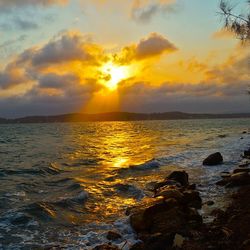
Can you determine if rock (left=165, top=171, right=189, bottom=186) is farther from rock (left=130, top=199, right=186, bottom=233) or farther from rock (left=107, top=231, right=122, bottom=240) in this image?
rock (left=107, top=231, right=122, bottom=240)

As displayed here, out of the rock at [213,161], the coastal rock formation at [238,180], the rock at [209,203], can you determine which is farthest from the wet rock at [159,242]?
the rock at [213,161]

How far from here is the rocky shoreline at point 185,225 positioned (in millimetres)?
11148

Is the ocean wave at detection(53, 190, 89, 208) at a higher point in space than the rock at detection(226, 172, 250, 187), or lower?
lower

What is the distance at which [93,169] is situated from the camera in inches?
1237

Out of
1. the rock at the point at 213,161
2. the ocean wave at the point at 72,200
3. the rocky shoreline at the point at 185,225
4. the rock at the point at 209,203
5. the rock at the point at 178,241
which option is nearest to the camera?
the rocky shoreline at the point at 185,225

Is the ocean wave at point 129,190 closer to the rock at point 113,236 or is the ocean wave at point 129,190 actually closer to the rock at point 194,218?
the rock at point 194,218

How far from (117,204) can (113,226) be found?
12.2 ft

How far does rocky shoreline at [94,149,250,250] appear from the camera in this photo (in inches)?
439

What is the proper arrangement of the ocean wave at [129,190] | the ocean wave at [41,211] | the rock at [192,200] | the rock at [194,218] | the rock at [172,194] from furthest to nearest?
the ocean wave at [129,190]
the ocean wave at [41,211]
the rock at [192,200]
the rock at [172,194]
the rock at [194,218]

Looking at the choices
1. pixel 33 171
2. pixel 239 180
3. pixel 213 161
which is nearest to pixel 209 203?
pixel 239 180

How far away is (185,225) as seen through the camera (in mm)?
13180

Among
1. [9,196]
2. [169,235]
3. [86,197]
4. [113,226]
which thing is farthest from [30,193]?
[169,235]

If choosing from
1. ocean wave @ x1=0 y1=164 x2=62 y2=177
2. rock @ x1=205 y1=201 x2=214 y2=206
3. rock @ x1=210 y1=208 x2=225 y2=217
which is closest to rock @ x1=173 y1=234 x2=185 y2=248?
rock @ x1=210 y1=208 x2=225 y2=217

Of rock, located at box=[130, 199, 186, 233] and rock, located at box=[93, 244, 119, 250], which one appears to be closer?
rock, located at box=[93, 244, 119, 250]
